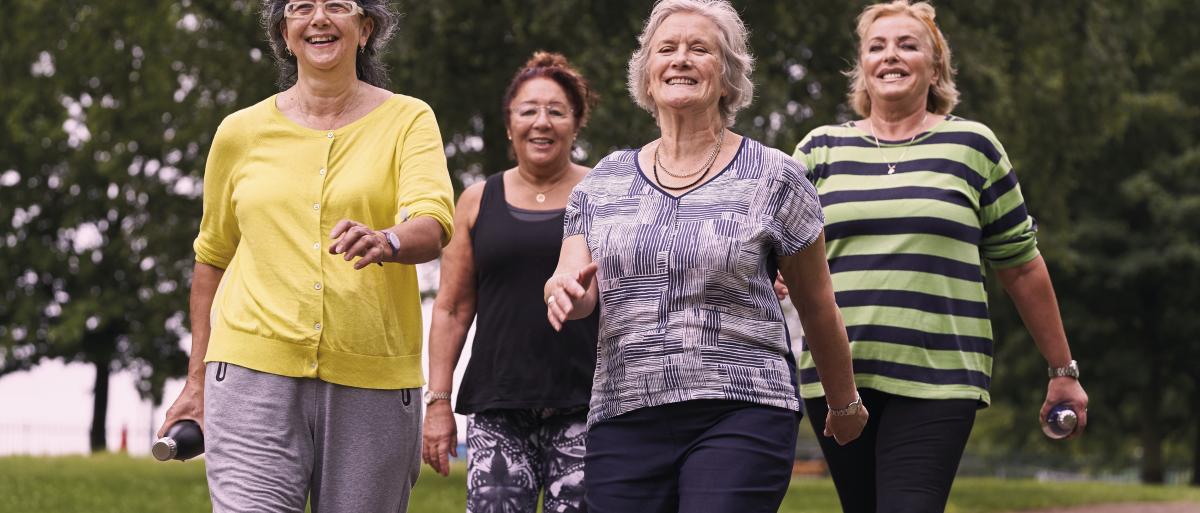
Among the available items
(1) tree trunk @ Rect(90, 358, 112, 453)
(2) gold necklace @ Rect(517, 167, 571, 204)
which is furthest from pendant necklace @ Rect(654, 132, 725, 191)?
(1) tree trunk @ Rect(90, 358, 112, 453)

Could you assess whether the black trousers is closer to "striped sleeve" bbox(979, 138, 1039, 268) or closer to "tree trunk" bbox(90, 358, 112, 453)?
"striped sleeve" bbox(979, 138, 1039, 268)

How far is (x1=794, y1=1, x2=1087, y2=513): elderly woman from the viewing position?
4.57 metres

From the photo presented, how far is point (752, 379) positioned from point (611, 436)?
1.15 feet

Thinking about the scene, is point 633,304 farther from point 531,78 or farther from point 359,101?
point 531,78

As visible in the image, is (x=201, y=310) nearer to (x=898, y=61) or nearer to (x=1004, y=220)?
(x=898, y=61)

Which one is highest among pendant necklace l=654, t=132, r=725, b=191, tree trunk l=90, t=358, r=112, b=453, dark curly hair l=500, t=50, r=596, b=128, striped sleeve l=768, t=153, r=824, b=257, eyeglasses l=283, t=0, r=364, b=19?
dark curly hair l=500, t=50, r=596, b=128

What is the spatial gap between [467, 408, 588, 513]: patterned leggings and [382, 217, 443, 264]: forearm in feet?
5.06

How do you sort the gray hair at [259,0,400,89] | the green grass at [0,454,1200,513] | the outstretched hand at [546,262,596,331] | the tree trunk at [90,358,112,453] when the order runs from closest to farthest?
the outstretched hand at [546,262,596,331]
the gray hair at [259,0,400,89]
the green grass at [0,454,1200,513]
the tree trunk at [90,358,112,453]

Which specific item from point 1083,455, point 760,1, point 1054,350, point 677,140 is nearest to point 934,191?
point 1054,350

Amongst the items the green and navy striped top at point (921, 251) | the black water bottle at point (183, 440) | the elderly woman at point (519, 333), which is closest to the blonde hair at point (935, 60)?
the green and navy striped top at point (921, 251)

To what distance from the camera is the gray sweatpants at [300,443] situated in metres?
3.72

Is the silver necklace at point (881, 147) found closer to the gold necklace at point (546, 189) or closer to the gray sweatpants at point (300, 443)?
the gold necklace at point (546, 189)

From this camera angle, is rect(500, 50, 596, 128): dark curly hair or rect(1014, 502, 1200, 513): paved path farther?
rect(1014, 502, 1200, 513): paved path

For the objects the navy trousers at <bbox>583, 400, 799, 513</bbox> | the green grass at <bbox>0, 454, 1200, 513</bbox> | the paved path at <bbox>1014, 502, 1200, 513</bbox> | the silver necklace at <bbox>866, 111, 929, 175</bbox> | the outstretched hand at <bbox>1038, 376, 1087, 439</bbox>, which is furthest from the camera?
the paved path at <bbox>1014, 502, 1200, 513</bbox>
